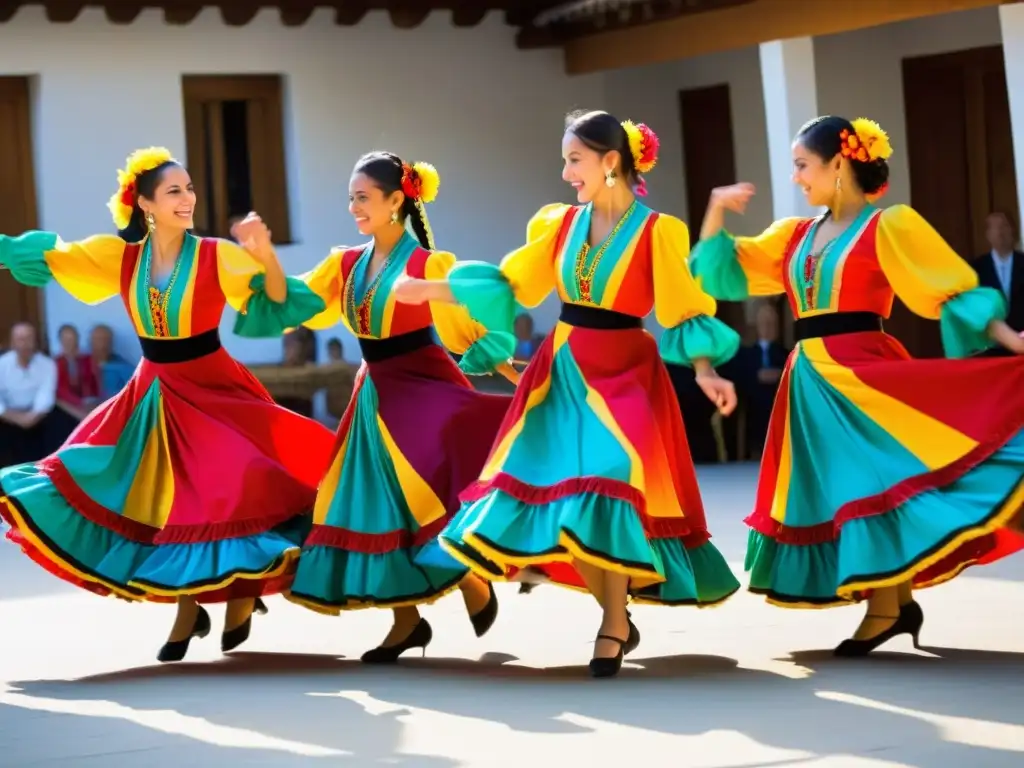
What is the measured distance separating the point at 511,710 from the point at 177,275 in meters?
1.88

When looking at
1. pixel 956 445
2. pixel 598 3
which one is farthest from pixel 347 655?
pixel 598 3

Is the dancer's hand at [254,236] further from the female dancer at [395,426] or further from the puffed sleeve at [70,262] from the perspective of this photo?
the puffed sleeve at [70,262]

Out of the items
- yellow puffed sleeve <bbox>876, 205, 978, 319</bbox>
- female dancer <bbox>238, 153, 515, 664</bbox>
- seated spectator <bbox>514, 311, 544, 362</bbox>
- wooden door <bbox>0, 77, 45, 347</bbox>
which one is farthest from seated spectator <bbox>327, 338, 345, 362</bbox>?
yellow puffed sleeve <bbox>876, 205, 978, 319</bbox>

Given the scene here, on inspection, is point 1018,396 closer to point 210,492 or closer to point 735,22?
point 210,492

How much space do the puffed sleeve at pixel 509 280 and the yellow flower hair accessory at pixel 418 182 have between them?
23.2 inches

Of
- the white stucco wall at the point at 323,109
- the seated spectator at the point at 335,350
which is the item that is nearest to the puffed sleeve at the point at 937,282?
the seated spectator at the point at 335,350

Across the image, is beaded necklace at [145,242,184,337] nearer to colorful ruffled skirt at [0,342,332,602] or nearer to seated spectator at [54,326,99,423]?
colorful ruffled skirt at [0,342,332,602]

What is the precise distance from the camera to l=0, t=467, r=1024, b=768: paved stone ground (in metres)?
4.86

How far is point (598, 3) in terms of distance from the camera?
45.4 feet

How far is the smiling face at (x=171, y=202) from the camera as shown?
6570mm

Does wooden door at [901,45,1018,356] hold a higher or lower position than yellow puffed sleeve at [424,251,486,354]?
higher

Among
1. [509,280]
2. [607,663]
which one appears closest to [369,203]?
[509,280]

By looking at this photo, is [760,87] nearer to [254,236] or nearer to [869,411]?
[254,236]

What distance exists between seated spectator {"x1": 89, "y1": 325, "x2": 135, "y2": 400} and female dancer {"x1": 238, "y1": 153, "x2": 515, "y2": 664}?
644 centimetres
